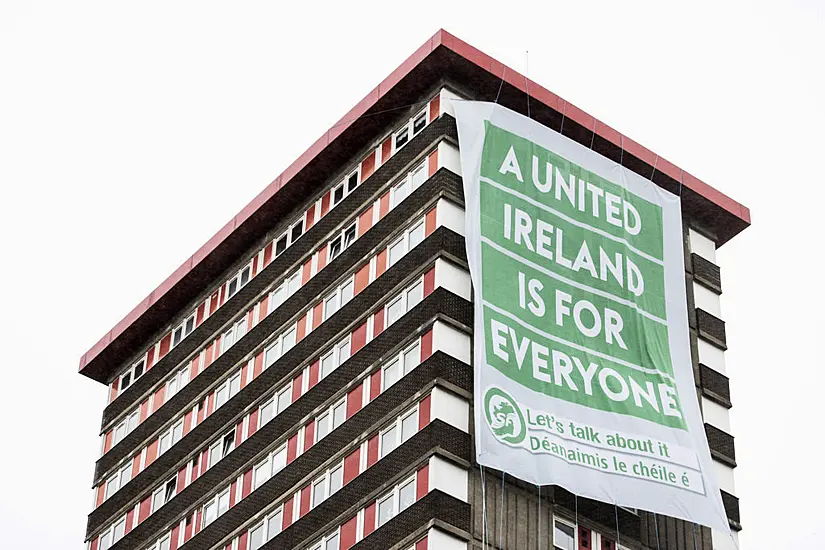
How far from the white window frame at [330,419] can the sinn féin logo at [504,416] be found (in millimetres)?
8891

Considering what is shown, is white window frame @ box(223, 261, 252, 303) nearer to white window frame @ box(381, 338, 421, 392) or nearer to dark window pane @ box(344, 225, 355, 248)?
dark window pane @ box(344, 225, 355, 248)

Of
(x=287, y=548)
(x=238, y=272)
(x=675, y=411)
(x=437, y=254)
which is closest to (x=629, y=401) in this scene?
(x=675, y=411)

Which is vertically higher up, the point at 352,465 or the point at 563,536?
the point at 352,465

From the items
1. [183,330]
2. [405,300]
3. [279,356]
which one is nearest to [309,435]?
[279,356]

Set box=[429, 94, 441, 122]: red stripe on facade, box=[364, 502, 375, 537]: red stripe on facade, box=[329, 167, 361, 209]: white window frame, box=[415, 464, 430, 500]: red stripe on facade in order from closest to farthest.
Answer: box=[415, 464, 430, 500]: red stripe on facade, box=[364, 502, 375, 537]: red stripe on facade, box=[429, 94, 441, 122]: red stripe on facade, box=[329, 167, 361, 209]: white window frame

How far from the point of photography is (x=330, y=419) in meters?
89.9

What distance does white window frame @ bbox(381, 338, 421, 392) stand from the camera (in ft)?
280

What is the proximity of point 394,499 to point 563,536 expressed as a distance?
721 centimetres

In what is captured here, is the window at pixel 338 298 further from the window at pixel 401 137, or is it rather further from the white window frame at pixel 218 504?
the white window frame at pixel 218 504

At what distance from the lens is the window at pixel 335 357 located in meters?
91.1

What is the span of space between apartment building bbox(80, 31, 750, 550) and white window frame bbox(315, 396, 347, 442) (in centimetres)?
10

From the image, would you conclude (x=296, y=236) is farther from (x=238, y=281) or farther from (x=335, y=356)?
(x=335, y=356)

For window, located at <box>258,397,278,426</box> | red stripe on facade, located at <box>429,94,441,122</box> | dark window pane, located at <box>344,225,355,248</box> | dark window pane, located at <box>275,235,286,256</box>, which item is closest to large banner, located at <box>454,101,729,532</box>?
red stripe on facade, located at <box>429,94,441,122</box>

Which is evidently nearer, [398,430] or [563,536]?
[563,536]
